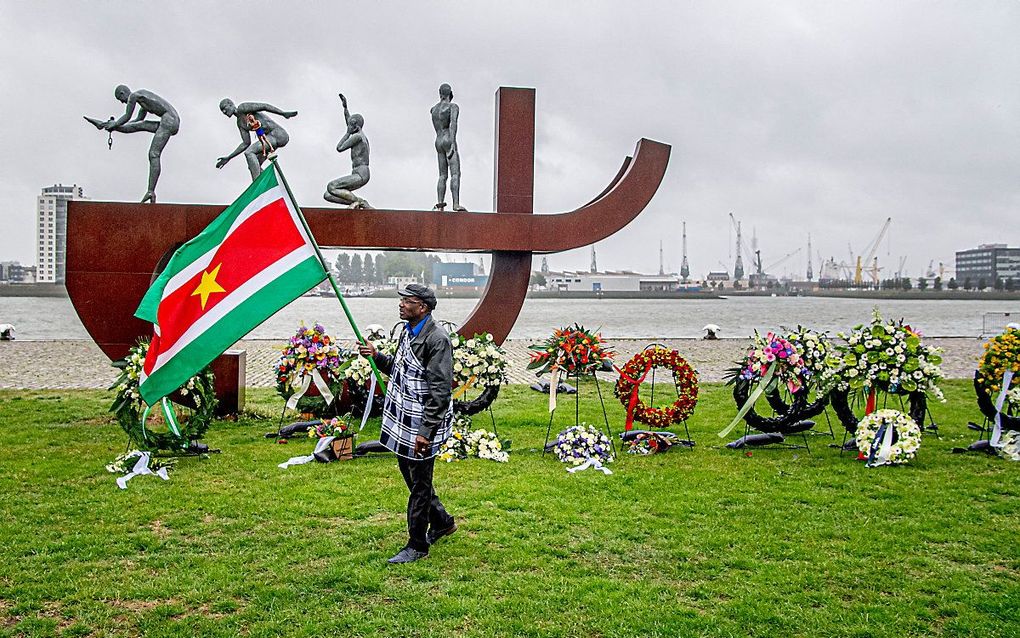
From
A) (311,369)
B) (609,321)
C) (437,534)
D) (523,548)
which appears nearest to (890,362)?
(523,548)

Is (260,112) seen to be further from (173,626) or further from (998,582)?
(998,582)

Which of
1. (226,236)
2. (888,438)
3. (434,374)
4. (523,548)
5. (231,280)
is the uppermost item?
(226,236)

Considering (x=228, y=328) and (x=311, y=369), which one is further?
(x=311, y=369)

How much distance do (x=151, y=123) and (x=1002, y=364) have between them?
11839 mm

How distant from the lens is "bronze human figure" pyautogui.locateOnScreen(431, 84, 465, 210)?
1247 cm

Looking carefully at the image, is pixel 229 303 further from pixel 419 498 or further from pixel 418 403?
pixel 419 498

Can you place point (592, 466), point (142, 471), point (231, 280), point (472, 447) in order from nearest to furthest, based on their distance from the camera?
1. point (231, 280)
2. point (142, 471)
3. point (592, 466)
4. point (472, 447)

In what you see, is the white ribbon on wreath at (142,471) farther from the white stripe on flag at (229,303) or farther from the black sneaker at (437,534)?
the black sneaker at (437,534)

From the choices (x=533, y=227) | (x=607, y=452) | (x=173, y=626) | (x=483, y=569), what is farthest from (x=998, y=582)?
(x=533, y=227)

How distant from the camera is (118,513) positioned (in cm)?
711

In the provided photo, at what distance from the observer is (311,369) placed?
10875mm

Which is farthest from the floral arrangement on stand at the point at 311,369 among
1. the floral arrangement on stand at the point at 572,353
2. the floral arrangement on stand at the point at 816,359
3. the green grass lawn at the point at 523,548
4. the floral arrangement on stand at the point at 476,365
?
the floral arrangement on stand at the point at 816,359

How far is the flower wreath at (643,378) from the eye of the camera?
10023 mm

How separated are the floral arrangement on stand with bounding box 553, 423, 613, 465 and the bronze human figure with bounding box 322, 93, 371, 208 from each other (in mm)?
5032
